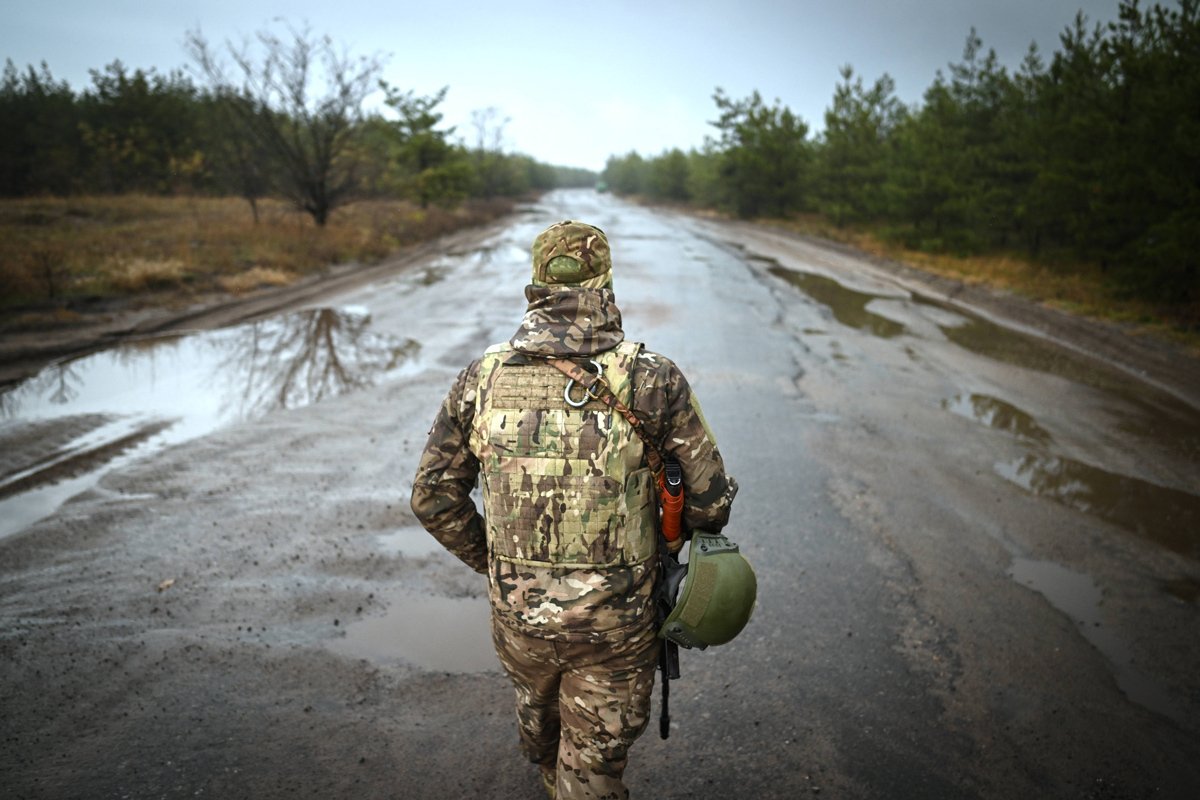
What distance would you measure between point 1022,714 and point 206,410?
264 inches

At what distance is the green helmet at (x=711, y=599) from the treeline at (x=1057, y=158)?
11.2m

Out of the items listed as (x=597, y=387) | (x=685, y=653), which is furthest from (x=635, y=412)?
(x=685, y=653)

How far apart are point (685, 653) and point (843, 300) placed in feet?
38.1

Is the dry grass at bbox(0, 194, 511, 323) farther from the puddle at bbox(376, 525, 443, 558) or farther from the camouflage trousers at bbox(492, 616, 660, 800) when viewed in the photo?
the camouflage trousers at bbox(492, 616, 660, 800)

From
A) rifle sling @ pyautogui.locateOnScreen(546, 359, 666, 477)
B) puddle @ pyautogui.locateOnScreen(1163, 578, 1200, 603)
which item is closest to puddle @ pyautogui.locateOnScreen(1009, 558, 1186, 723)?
puddle @ pyautogui.locateOnScreen(1163, 578, 1200, 603)

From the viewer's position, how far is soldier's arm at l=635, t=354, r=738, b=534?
1878mm

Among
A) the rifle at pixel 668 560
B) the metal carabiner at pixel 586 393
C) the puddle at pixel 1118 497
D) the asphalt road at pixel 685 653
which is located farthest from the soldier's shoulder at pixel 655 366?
the puddle at pixel 1118 497

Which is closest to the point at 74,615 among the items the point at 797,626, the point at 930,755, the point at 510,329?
the point at 797,626

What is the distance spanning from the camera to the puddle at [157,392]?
5.06 meters

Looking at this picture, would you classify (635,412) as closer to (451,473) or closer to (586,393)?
(586,393)

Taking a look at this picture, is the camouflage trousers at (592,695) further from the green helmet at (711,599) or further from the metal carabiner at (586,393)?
the metal carabiner at (586,393)

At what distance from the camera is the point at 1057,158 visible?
44.2ft

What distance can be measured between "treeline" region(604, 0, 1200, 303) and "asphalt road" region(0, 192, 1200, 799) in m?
4.83

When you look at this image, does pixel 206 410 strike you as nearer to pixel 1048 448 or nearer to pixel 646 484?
pixel 646 484
